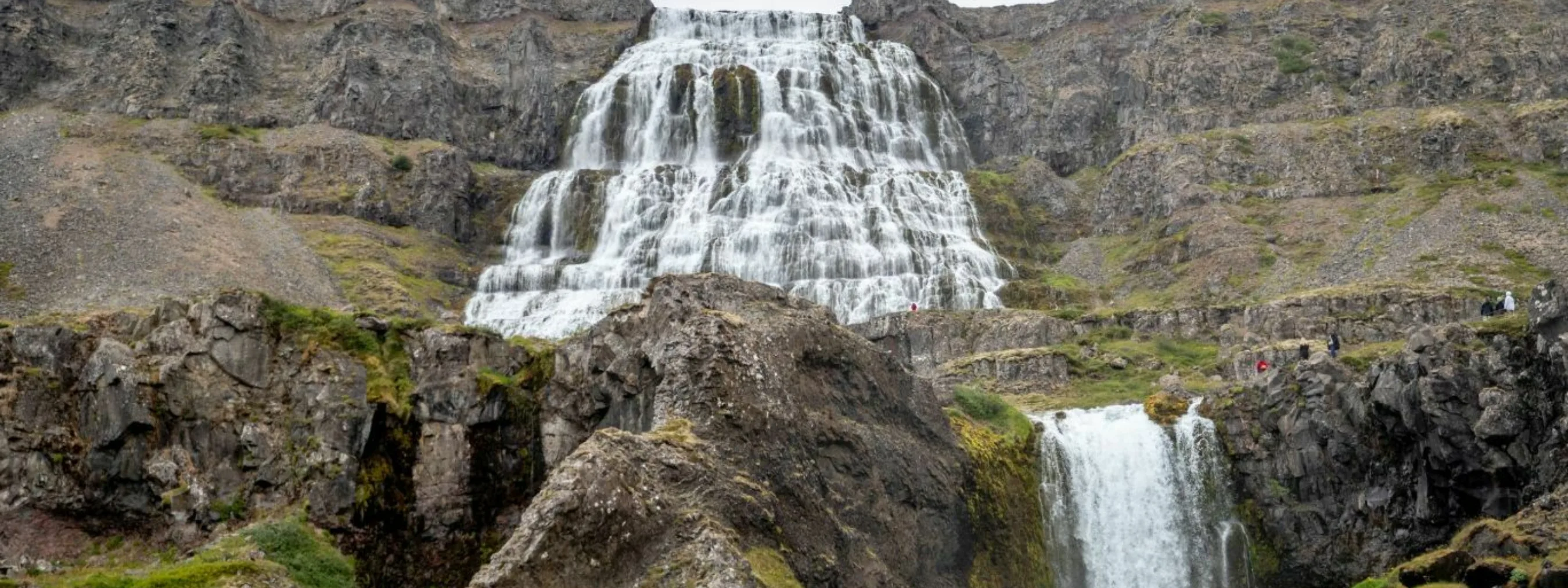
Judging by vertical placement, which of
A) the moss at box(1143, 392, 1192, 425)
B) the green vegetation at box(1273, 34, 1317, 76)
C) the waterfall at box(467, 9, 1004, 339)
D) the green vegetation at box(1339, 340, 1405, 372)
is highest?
the green vegetation at box(1273, 34, 1317, 76)

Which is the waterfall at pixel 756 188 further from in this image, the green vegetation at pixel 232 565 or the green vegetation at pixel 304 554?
the green vegetation at pixel 304 554

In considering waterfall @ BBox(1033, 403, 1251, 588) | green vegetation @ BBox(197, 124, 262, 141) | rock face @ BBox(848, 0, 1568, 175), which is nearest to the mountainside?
rock face @ BBox(848, 0, 1568, 175)

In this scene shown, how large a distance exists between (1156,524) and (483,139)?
66.4m

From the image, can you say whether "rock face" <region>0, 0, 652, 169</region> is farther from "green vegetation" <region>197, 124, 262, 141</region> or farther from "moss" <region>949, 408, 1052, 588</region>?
"moss" <region>949, 408, 1052, 588</region>

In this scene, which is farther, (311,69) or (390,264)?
(311,69)

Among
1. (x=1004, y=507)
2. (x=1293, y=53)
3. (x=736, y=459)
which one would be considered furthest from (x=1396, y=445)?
(x=1293, y=53)

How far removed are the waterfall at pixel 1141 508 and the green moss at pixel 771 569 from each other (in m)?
15.8

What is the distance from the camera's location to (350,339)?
33.6 meters

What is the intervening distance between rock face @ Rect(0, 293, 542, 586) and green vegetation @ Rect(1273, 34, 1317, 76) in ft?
241

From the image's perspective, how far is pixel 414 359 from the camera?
3378cm

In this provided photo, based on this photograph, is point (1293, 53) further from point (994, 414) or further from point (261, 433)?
point (261, 433)

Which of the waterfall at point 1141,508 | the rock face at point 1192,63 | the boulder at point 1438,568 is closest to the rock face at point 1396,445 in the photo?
the waterfall at point 1141,508

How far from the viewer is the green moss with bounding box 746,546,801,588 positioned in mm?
20969

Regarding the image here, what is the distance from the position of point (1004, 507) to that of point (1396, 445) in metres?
12.5
